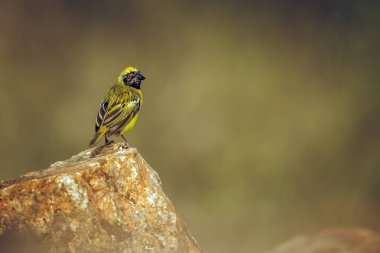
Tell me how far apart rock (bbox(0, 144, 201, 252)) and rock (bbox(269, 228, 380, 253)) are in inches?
68.9

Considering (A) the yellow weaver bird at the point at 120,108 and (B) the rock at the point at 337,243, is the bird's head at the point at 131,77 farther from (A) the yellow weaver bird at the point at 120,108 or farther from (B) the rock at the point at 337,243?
(B) the rock at the point at 337,243

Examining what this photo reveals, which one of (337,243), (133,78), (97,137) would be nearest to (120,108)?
(97,137)

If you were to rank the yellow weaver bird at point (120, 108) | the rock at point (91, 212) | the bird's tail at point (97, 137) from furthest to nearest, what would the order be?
the yellow weaver bird at point (120, 108) → the bird's tail at point (97, 137) → the rock at point (91, 212)

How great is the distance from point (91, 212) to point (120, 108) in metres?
1.63

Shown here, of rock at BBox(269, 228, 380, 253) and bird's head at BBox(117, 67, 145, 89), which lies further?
bird's head at BBox(117, 67, 145, 89)

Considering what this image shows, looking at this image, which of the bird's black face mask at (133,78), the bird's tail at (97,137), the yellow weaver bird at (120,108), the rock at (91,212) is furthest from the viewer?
the bird's black face mask at (133,78)

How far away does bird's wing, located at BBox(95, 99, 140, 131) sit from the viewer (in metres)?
5.42

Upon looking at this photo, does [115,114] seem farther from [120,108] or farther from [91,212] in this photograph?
[91,212]

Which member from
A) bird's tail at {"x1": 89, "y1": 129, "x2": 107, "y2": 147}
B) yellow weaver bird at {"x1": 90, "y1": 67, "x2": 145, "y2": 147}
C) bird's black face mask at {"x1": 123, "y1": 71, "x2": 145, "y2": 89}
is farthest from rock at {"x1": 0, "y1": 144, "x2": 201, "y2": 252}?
bird's black face mask at {"x1": 123, "y1": 71, "x2": 145, "y2": 89}

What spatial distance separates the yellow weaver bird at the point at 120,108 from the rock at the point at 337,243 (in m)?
2.44

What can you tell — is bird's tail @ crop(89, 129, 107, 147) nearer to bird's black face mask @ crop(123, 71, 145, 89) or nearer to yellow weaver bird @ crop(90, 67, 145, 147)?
yellow weaver bird @ crop(90, 67, 145, 147)

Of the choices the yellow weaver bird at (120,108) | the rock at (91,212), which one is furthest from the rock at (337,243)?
the yellow weaver bird at (120,108)

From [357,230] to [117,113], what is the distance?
10.5ft

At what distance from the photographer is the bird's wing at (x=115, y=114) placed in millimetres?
5422
